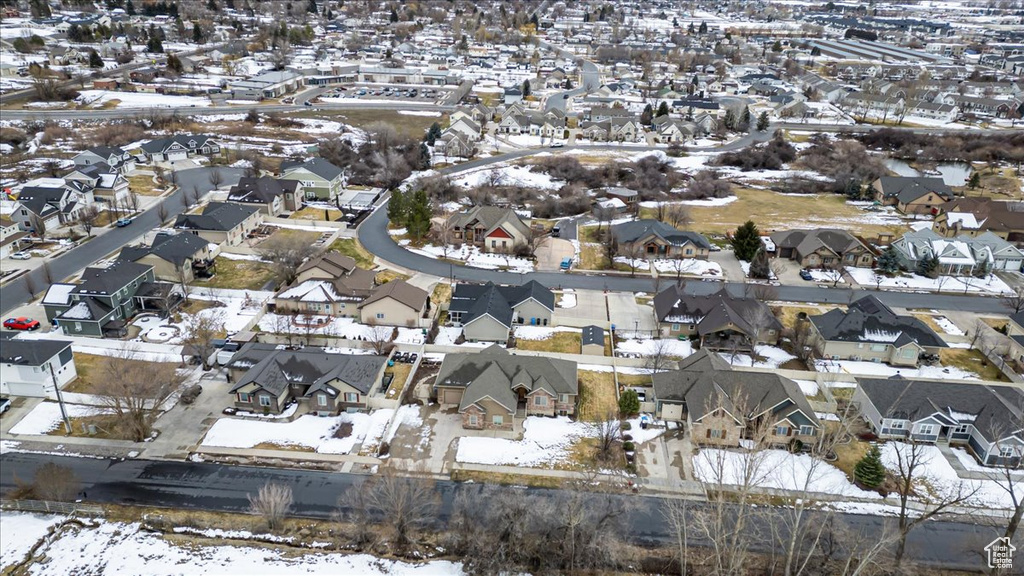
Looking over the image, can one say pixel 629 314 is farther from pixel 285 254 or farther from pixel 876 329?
pixel 285 254

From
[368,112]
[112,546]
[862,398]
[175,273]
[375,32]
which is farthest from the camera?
[375,32]

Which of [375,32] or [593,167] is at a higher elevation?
[375,32]

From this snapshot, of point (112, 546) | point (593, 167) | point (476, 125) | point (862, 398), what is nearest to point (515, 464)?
point (112, 546)

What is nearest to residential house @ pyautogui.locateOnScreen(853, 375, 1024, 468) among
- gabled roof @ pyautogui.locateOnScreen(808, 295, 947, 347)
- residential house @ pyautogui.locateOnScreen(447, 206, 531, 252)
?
gabled roof @ pyautogui.locateOnScreen(808, 295, 947, 347)

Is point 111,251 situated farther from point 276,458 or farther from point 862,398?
point 862,398

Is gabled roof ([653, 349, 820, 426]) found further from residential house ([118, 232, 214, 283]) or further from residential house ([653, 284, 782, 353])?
residential house ([118, 232, 214, 283])

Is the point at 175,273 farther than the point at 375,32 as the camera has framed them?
No

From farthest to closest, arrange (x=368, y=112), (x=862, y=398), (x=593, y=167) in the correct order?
(x=368, y=112) < (x=593, y=167) < (x=862, y=398)

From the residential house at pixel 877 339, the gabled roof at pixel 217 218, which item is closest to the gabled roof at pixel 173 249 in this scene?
the gabled roof at pixel 217 218
